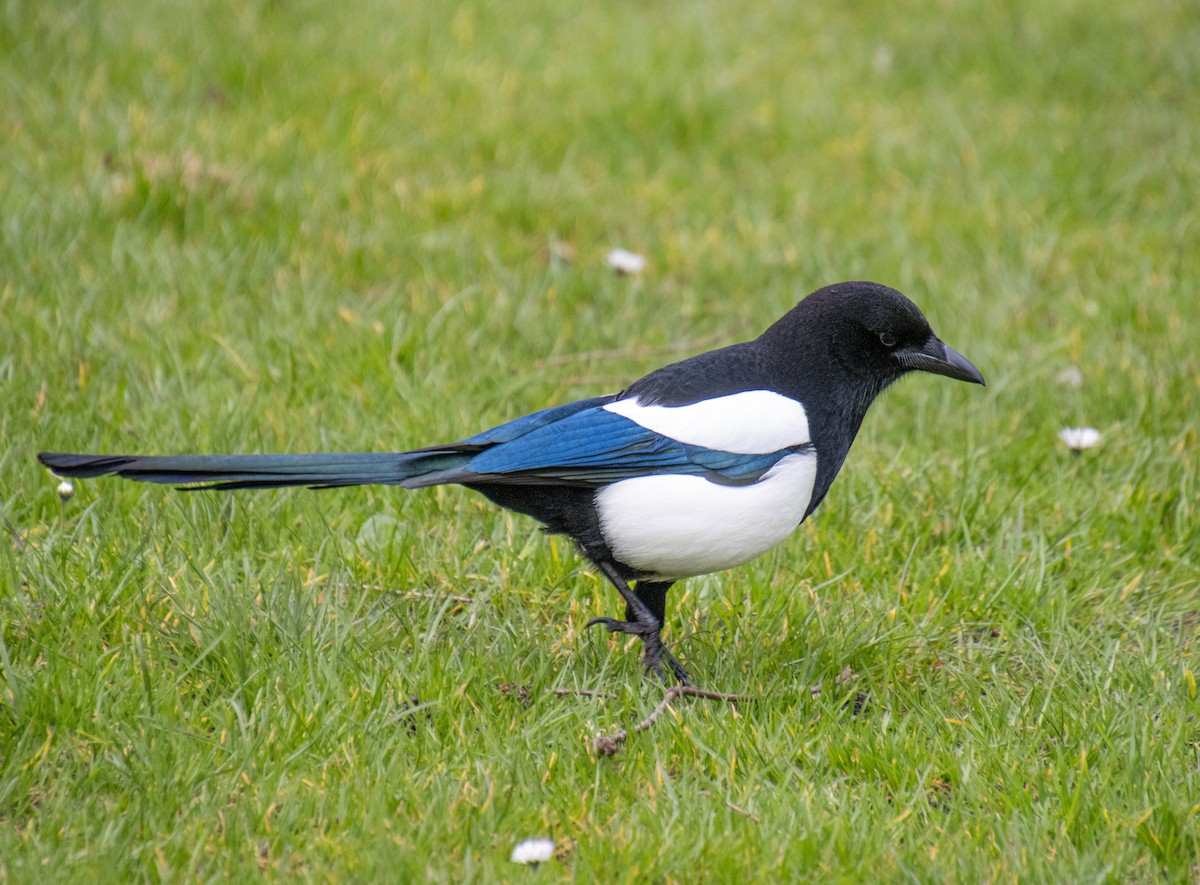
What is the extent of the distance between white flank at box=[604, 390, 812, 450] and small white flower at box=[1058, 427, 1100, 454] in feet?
4.13

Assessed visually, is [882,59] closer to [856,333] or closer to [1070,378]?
[1070,378]

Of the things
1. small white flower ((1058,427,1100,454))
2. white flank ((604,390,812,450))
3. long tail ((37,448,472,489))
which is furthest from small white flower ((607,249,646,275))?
long tail ((37,448,472,489))

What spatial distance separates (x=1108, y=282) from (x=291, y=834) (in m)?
3.60

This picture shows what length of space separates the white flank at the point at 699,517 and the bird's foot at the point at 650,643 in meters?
0.12

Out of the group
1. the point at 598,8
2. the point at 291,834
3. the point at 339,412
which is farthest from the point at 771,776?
the point at 598,8

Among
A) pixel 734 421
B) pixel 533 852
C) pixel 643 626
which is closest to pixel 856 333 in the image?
pixel 734 421

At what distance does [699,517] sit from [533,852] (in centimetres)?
74

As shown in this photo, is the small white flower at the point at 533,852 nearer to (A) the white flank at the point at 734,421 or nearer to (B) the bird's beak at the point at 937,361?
(A) the white flank at the point at 734,421

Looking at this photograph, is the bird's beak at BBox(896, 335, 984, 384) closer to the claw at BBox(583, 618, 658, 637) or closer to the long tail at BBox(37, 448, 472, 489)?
the claw at BBox(583, 618, 658, 637)

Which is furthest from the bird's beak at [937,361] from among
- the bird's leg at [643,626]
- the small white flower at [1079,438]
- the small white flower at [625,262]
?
the small white flower at [625,262]

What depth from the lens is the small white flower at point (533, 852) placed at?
7.00 ft

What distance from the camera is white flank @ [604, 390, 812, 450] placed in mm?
2676

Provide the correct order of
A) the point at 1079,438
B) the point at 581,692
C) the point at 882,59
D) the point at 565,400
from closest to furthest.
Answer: the point at 581,692 < the point at 1079,438 < the point at 565,400 < the point at 882,59

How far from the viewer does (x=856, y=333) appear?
2850 millimetres
